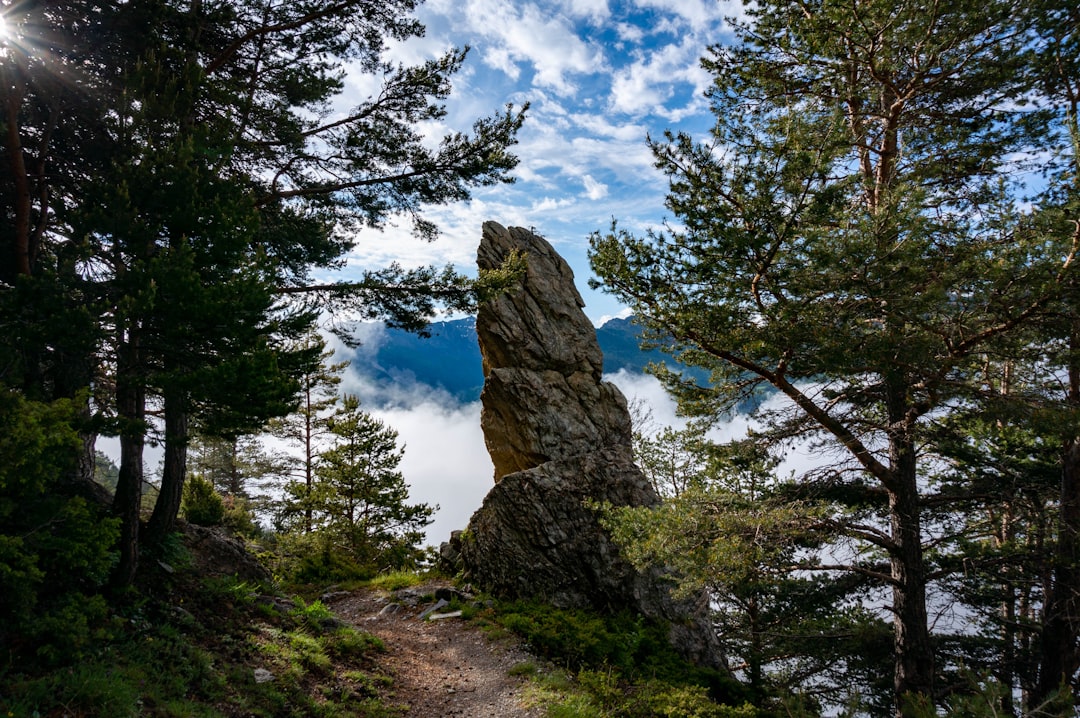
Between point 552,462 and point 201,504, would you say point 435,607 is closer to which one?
point 552,462

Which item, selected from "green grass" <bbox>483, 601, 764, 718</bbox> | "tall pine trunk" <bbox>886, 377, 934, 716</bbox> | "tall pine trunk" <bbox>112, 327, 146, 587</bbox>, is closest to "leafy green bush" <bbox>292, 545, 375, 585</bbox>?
"green grass" <bbox>483, 601, 764, 718</bbox>

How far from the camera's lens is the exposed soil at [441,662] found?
716 cm

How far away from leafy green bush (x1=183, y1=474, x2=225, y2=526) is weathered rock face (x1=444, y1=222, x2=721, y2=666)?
5.54m

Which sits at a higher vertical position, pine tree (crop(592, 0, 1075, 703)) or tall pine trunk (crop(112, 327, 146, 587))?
pine tree (crop(592, 0, 1075, 703))

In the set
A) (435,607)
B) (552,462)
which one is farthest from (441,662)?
(552,462)

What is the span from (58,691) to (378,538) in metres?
11.9

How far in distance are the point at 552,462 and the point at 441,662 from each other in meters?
5.35

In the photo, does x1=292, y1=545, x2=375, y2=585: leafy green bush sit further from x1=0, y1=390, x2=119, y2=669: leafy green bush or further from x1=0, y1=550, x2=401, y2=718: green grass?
x1=0, y1=390, x2=119, y2=669: leafy green bush

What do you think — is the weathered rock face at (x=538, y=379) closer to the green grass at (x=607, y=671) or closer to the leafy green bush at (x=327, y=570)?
the green grass at (x=607, y=671)

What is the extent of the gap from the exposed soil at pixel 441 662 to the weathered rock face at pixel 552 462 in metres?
1.77

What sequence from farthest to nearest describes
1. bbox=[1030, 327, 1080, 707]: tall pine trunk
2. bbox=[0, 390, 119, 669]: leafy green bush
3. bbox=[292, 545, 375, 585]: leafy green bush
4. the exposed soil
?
bbox=[292, 545, 375, 585]: leafy green bush, the exposed soil, bbox=[1030, 327, 1080, 707]: tall pine trunk, bbox=[0, 390, 119, 669]: leafy green bush

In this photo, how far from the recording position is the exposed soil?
23.5 ft

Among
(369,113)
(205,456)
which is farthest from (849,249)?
(205,456)

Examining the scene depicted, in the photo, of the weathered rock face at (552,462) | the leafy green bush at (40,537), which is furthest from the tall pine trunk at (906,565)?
the leafy green bush at (40,537)
